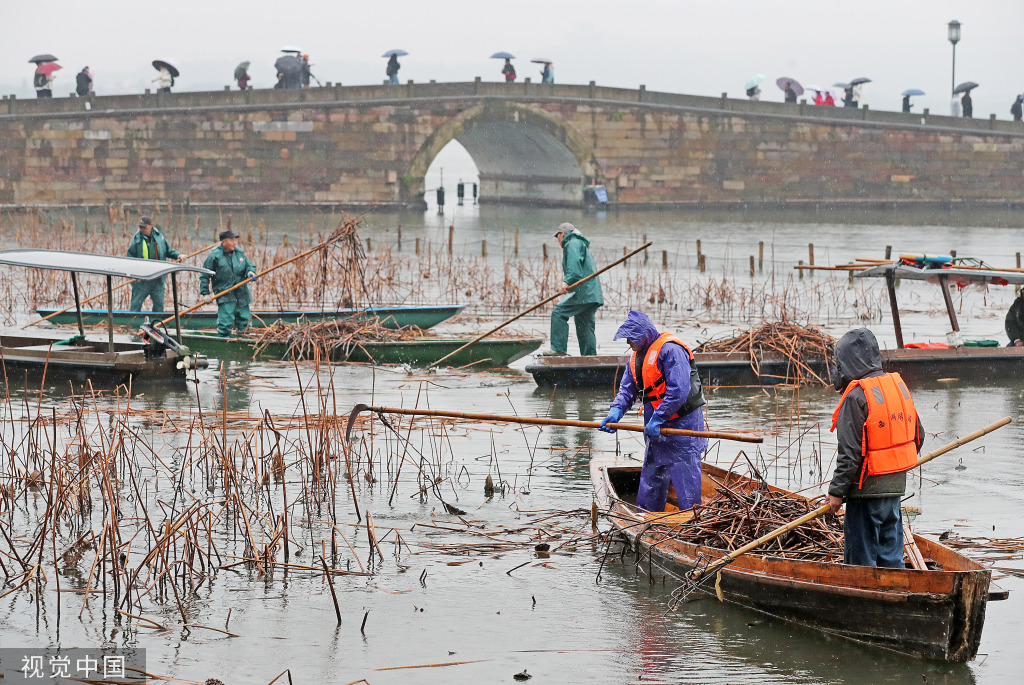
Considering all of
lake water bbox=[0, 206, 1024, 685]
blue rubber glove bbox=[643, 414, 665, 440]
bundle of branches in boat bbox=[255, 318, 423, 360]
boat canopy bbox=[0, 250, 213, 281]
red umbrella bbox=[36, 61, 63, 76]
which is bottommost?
lake water bbox=[0, 206, 1024, 685]

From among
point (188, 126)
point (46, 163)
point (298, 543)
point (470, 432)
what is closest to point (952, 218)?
point (188, 126)

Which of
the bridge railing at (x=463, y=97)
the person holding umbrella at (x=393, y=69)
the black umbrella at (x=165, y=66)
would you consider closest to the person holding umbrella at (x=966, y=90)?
the bridge railing at (x=463, y=97)

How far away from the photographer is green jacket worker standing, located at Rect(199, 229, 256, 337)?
15.7 m

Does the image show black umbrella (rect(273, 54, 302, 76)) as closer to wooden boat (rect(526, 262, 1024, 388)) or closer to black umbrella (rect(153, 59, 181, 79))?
black umbrella (rect(153, 59, 181, 79))

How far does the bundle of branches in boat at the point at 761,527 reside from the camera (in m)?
7.00

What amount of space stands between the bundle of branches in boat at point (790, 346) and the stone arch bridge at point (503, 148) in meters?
35.9

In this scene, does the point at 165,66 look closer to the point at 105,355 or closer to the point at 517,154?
the point at 517,154

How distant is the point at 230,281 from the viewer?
1584cm

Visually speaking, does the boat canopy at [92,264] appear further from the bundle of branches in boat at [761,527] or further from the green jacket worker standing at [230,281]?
the bundle of branches in boat at [761,527]

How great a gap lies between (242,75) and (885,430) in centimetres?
4636

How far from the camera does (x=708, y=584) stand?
Result: 7.09 metres

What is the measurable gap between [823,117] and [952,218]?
23.8 feet

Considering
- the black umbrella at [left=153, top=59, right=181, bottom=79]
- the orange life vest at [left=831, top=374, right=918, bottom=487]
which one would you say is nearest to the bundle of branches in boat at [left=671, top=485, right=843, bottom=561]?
the orange life vest at [left=831, top=374, right=918, bottom=487]

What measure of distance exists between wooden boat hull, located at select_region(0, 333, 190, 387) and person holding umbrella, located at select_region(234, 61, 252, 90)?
A: 36.9 meters
